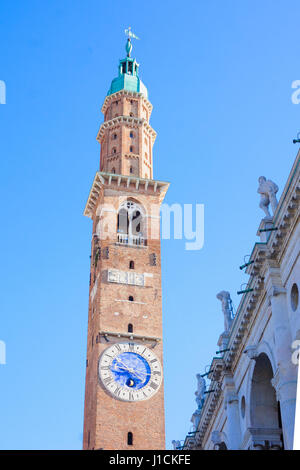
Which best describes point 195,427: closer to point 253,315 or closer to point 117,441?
point 117,441

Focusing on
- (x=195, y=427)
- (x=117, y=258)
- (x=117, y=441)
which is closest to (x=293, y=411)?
(x=195, y=427)

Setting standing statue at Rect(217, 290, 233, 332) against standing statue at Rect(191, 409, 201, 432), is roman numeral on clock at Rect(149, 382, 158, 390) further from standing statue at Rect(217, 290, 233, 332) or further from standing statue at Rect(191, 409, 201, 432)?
standing statue at Rect(217, 290, 233, 332)

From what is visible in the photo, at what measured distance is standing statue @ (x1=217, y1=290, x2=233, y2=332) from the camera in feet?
127

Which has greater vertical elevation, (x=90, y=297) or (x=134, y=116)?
(x=134, y=116)

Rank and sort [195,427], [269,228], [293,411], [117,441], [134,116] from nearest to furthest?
[293,411] < [269,228] < [195,427] < [117,441] < [134,116]

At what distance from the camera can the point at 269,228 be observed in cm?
3003

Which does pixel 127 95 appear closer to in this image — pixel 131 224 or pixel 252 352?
pixel 131 224

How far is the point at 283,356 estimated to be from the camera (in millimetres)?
28344

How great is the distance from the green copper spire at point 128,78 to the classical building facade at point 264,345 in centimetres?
3125

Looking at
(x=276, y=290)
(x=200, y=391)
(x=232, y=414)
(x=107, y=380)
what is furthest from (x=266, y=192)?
(x=107, y=380)

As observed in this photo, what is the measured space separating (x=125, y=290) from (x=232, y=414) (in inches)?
768
